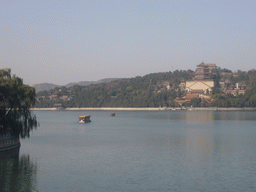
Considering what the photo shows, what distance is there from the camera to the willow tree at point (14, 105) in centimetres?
2602

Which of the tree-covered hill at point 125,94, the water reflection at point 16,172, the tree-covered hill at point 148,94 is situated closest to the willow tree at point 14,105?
the water reflection at point 16,172

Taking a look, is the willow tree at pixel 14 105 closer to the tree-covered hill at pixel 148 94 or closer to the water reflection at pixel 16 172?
the water reflection at pixel 16 172

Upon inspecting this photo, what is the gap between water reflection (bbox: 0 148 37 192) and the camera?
760 inches

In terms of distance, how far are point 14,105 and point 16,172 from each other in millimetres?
5790

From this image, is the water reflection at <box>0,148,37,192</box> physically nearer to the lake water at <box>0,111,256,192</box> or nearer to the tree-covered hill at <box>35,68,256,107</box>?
the lake water at <box>0,111,256,192</box>

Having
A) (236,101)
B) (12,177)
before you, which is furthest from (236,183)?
(236,101)

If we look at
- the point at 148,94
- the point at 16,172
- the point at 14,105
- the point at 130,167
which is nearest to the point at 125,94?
the point at 148,94

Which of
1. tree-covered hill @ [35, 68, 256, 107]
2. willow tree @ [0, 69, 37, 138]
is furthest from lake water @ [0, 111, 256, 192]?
tree-covered hill @ [35, 68, 256, 107]

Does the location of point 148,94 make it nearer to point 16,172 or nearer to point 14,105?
point 14,105

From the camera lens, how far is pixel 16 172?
2238 centimetres

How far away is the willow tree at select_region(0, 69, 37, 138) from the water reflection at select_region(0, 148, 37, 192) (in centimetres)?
156

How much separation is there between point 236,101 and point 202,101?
17.5 metres

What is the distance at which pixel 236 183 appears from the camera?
19.8 meters

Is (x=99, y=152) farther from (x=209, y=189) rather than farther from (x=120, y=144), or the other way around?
(x=209, y=189)
